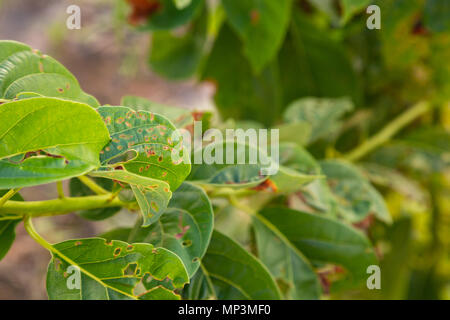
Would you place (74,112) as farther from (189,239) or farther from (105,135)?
(189,239)

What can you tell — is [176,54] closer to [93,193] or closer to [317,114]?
[317,114]

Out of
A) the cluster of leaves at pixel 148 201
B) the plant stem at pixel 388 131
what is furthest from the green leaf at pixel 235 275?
the plant stem at pixel 388 131

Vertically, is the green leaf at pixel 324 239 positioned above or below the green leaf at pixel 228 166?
below

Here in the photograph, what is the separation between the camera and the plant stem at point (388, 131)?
0.69 m

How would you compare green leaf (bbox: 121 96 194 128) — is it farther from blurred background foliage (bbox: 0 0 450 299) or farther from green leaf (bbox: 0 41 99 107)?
blurred background foliage (bbox: 0 0 450 299)

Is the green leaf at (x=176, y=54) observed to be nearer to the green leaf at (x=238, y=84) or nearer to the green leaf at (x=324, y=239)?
the green leaf at (x=238, y=84)

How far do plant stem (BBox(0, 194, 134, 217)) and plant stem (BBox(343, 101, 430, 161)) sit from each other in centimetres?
45

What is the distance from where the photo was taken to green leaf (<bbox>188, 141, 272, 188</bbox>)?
1.06 ft

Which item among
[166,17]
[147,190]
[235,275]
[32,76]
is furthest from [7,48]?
[166,17]

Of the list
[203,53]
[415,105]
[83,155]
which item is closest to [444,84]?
[415,105]

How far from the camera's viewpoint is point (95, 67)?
7.88ft

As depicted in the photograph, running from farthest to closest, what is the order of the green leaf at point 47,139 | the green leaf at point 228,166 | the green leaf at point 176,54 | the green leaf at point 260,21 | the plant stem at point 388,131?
1. the green leaf at point 176,54
2. the plant stem at point 388,131
3. the green leaf at point 260,21
4. the green leaf at point 228,166
5. the green leaf at point 47,139

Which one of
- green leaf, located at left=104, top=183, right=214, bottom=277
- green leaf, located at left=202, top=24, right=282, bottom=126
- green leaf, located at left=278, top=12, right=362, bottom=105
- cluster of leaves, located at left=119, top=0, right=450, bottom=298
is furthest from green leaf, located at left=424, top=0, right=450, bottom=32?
green leaf, located at left=104, top=183, right=214, bottom=277

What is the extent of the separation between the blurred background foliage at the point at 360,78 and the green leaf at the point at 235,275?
0.85 feet
